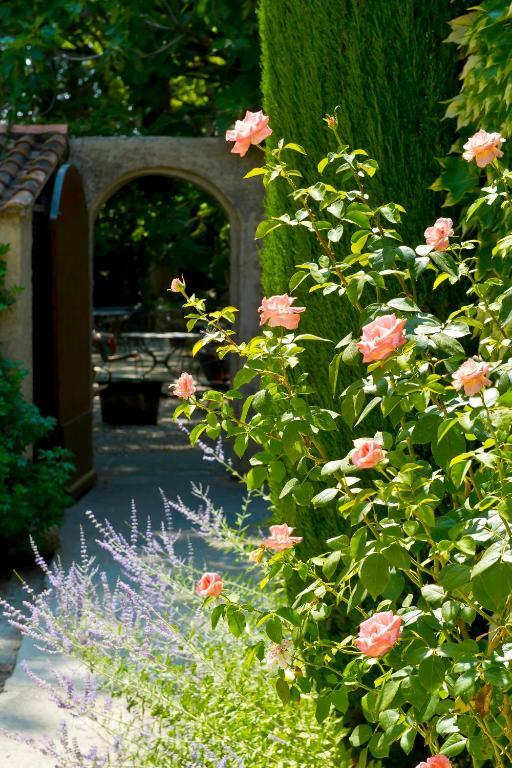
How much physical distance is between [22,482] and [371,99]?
4.29 metres

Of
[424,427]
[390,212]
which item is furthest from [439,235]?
[424,427]

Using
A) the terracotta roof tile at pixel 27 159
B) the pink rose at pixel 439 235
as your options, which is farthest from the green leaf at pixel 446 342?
the terracotta roof tile at pixel 27 159

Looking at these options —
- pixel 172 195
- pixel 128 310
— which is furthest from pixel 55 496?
pixel 128 310

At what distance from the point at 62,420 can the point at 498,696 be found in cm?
664

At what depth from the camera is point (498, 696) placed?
2623mm

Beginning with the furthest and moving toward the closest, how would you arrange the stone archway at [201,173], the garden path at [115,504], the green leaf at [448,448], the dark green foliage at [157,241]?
1. the dark green foliage at [157,241]
2. the stone archway at [201,173]
3. the garden path at [115,504]
4. the green leaf at [448,448]

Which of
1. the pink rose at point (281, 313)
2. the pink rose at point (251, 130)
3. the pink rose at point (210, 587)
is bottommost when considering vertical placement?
the pink rose at point (210, 587)

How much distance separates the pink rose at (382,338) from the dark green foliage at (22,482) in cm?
508

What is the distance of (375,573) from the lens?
2314 millimetres

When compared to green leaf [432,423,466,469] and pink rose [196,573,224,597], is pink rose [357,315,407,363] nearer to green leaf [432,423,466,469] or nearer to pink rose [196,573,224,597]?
green leaf [432,423,466,469]

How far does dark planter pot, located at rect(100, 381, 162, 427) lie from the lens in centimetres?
1420

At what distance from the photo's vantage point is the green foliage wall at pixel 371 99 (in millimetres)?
3967

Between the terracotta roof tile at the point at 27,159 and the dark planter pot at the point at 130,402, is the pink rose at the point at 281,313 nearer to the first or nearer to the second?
the terracotta roof tile at the point at 27,159

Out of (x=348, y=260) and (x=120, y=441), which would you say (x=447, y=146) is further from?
(x=120, y=441)
